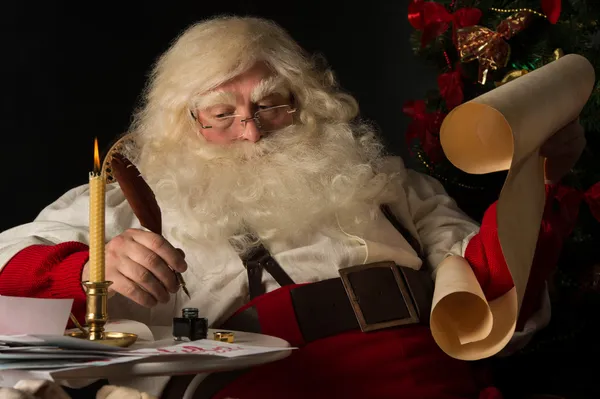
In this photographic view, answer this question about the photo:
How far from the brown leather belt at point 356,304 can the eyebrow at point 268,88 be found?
1.78ft

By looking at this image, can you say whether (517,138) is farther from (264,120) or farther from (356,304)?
(264,120)

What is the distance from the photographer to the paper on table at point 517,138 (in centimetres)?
142

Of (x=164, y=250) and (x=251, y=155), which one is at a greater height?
(x=251, y=155)

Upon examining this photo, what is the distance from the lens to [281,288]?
1940 millimetres

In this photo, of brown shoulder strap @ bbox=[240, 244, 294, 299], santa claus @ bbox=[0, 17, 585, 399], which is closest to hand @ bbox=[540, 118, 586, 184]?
santa claus @ bbox=[0, 17, 585, 399]

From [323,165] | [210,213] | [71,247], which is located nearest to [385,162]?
[323,165]

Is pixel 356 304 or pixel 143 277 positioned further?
pixel 356 304

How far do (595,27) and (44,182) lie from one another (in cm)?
168

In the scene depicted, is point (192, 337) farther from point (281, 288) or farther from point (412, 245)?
point (412, 245)

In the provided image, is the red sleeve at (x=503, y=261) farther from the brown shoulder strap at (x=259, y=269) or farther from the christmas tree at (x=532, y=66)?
the brown shoulder strap at (x=259, y=269)

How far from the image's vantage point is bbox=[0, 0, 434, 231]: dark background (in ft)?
8.21

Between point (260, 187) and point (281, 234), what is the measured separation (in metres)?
0.15

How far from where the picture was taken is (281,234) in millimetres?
2049

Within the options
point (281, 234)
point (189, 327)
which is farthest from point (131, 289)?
point (281, 234)
